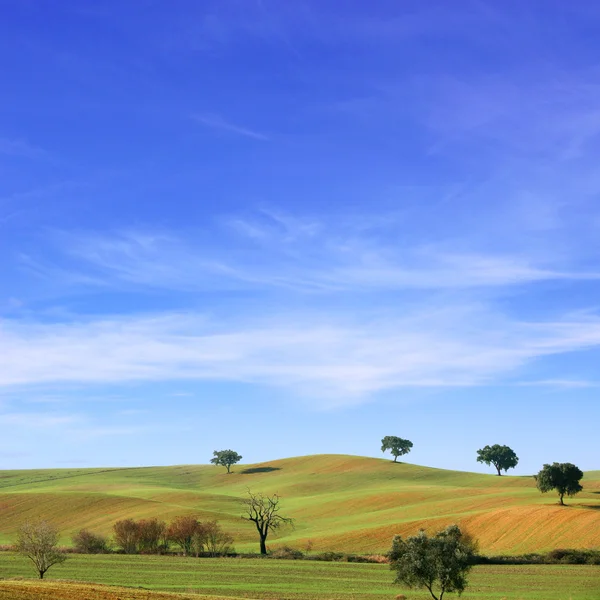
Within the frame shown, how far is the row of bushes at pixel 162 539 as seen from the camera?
9131 centimetres

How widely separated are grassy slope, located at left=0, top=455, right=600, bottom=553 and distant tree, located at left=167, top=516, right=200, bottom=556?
27.1ft

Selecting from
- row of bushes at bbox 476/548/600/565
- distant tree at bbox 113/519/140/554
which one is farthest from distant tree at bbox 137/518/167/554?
row of bushes at bbox 476/548/600/565

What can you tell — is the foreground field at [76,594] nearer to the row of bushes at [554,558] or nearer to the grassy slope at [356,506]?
the row of bushes at [554,558]

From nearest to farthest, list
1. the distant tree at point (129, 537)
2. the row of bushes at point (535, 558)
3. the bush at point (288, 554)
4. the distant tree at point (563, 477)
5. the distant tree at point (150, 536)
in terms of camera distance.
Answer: the row of bushes at point (535, 558)
the bush at point (288, 554)
the distant tree at point (129, 537)
the distant tree at point (150, 536)
the distant tree at point (563, 477)

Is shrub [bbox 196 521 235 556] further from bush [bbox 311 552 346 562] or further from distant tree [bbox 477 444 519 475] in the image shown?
distant tree [bbox 477 444 519 475]

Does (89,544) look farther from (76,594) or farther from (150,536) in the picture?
(76,594)

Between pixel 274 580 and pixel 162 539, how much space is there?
41.8 meters

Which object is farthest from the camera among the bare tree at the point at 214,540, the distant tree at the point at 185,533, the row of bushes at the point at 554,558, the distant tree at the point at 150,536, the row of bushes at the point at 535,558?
the distant tree at the point at 150,536

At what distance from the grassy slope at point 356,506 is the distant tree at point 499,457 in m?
16.2

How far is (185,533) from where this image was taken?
9350 centimetres

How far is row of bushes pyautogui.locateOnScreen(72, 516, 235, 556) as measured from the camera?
91.3 metres

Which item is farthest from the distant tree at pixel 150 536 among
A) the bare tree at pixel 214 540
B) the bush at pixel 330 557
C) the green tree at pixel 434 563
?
the green tree at pixel 434 563

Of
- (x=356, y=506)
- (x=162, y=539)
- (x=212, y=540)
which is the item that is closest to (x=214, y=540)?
(x=212, y=540)

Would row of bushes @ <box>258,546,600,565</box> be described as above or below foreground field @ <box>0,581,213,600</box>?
below
